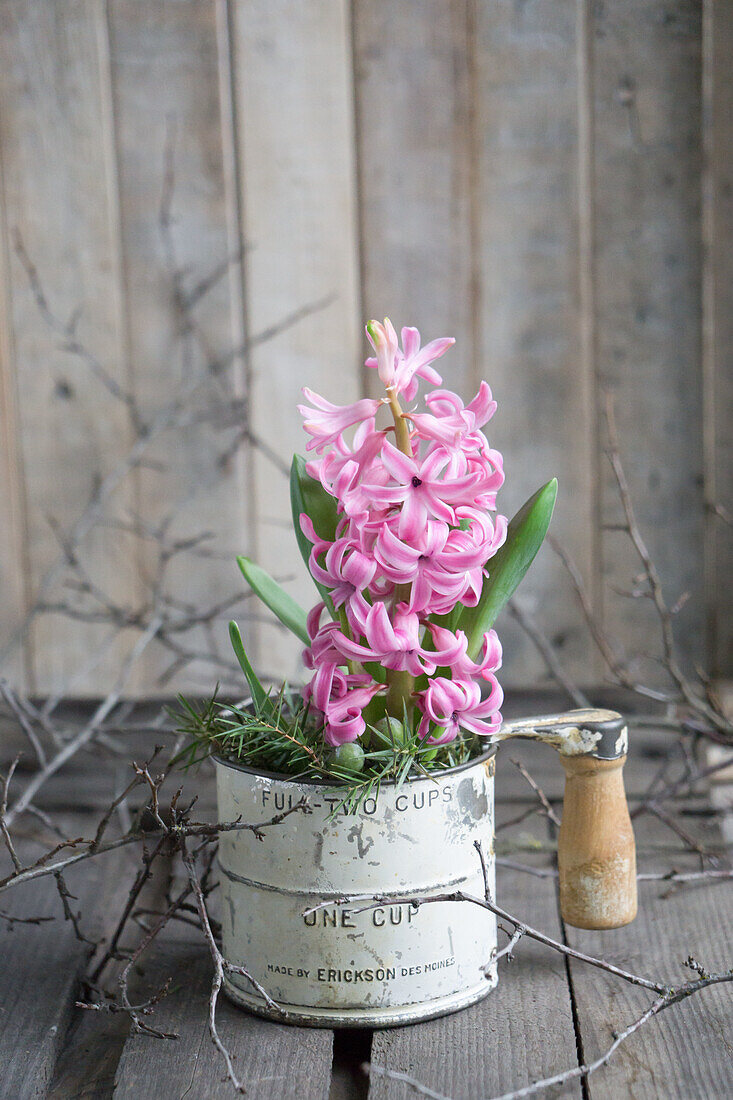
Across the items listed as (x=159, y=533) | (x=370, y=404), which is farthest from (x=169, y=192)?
(x=370, y=404)

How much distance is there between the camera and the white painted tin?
1.92 ft

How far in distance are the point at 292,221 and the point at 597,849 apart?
70cm

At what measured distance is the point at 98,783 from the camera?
111cm

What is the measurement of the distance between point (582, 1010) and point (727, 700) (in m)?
0.54

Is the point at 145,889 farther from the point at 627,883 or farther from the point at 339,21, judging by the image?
the point at 339,21

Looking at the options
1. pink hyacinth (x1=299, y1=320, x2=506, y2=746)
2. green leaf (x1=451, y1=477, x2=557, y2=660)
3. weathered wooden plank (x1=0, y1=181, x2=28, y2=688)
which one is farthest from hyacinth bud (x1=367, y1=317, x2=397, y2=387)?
weathered wooden plank (x1=0, y1=181, x2=28, y2=688)

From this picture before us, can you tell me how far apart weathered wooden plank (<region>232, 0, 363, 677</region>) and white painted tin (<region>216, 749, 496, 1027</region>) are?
1.74ft

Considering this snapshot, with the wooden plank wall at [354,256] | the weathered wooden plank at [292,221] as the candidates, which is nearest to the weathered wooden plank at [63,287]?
the wooden plank wall at [354,256]

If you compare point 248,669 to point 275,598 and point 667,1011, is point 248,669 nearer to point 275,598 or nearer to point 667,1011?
point 275,598

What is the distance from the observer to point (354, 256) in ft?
3.53

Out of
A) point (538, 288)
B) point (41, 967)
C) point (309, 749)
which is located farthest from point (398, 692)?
point (538, 288)

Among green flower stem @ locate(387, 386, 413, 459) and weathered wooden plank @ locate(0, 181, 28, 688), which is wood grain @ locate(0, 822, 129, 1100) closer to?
weathered wooden plank @ locate(0, 181, 28, 688)

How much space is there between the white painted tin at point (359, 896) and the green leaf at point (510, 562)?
3.1 inches

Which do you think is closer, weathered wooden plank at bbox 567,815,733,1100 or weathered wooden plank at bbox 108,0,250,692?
weathered wooden plank at bbox 567,815,733,1100
